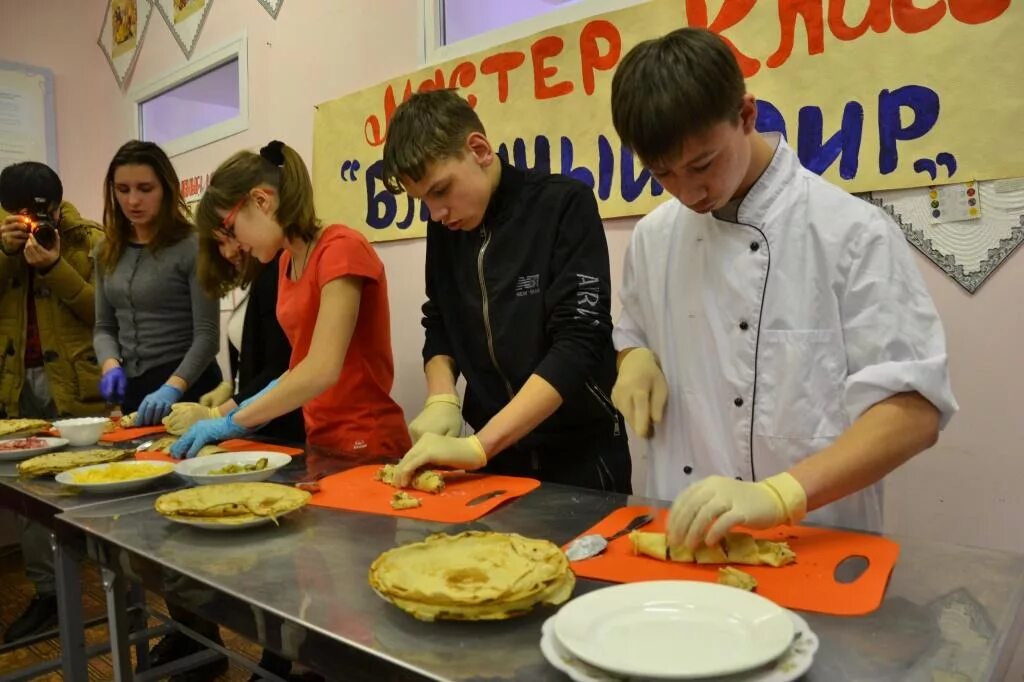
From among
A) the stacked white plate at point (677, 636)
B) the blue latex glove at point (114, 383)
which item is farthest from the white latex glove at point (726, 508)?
A: the blue latex glove at point (114, 383)

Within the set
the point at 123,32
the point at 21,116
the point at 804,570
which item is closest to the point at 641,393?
the point at 804,570

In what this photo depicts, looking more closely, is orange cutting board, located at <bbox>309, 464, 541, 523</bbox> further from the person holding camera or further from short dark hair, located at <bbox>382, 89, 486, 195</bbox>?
the person holding camera

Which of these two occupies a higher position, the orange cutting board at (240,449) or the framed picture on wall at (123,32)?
the framed picture on wall at (123,32)

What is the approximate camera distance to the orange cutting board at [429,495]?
115 centimetres

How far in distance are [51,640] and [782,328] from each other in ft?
8.52

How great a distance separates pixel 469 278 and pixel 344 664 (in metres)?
0.91

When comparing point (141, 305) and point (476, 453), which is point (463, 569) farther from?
point (141, 305)

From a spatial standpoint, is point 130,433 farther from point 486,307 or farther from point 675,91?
point 675,91

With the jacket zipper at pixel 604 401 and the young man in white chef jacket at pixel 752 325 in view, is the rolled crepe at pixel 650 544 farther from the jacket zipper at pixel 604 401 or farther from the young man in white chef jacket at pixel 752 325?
the jacket zipper at pixel 604 401

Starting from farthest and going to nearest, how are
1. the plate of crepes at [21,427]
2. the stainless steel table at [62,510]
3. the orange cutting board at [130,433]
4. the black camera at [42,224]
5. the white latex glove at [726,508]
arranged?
1. the black camera at [42,224]
2. the plate of crepes at [21,427]
3. the orange cutting board at [130,433]
4. the stainless steel table at [62,510]
5. the white latex glove at [726,508]

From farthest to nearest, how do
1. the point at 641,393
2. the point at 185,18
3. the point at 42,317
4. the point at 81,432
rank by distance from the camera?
1. the point at 185,18
2. the point at 42,317
3. the point at 81,432
4. the point at 641,393

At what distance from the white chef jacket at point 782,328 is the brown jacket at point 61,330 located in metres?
2.36

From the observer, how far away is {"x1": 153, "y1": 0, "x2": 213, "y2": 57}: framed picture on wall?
11.7 feet

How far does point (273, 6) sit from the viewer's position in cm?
313
